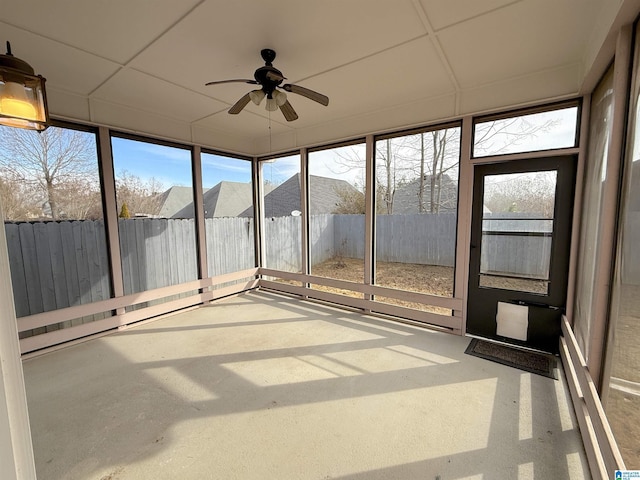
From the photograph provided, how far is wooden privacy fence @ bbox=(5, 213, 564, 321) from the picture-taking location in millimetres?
3018

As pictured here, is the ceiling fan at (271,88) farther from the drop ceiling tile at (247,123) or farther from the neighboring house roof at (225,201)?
the neighboring house roof at (225,201)

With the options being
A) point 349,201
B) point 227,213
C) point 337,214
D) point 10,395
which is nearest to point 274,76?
point 10,395

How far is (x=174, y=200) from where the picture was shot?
4.21 m

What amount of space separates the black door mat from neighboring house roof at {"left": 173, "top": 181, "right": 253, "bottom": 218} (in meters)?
4.05

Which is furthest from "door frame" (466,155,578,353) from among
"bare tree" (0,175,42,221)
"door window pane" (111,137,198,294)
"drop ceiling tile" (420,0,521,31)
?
"bare tree" (0,175,42,221)

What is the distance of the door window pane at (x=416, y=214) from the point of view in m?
5.06

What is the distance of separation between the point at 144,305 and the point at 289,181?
308 cm

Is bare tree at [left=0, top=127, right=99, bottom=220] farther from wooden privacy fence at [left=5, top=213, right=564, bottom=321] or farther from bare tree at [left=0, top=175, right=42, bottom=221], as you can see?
wooden privacy fence at [left=5, top=213, right=564, bottom=321]

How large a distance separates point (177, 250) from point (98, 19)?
290 cm

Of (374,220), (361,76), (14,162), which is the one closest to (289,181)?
(374,220)

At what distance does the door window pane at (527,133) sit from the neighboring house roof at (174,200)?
394cm

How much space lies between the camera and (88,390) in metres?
2.40

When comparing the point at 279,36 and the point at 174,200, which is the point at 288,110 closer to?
the point at 279,36

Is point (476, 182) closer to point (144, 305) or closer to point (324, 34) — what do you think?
point (324, 34)
